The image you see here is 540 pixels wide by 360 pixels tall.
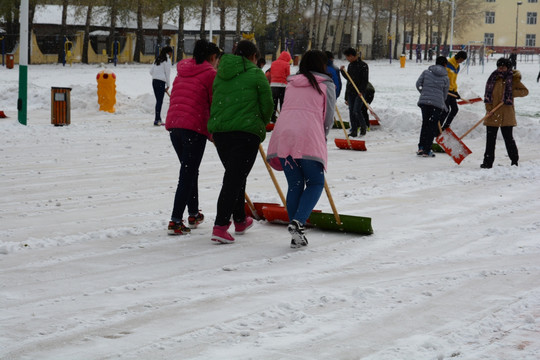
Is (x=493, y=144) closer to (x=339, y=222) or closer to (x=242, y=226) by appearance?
(x=339, y=222)

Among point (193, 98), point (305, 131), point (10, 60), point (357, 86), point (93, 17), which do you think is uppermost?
point (93, 17)

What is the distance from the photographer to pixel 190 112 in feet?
23.1

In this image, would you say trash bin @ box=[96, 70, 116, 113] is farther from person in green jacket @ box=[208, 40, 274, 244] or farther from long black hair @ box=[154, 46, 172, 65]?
person in green jacket @ box=[208, 40, 274, 244]

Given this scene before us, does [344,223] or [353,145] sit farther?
[353,145]

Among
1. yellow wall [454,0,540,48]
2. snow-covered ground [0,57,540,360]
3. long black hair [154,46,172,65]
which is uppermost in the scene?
yellow wall [454,0,540,48]

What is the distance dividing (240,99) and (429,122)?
709 cm

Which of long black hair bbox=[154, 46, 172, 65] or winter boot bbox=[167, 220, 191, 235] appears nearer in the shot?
winter boot bbox=[167, 220, 191, 235]

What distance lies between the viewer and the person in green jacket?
265 inches

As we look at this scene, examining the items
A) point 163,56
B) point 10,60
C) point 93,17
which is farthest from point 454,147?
point 93,17

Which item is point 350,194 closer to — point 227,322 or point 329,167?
point 329,167

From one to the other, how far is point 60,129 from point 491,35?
326 ft

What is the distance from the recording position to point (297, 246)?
→ 6.84m

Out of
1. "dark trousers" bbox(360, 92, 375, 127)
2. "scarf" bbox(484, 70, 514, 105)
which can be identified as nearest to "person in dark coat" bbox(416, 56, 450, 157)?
"scarf" bbox(484, 70, 514, 105)

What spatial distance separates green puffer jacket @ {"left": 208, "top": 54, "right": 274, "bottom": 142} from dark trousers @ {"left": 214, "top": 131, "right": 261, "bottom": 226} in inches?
2.9
